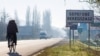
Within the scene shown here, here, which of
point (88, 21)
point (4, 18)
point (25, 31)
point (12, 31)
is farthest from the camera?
point (25, 31)

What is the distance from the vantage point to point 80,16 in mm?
28078

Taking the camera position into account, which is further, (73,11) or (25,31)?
(25,31)

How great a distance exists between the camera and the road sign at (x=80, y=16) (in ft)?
91.8

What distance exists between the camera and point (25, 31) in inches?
6860

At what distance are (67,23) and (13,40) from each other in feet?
19.8

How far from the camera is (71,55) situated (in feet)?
78.3

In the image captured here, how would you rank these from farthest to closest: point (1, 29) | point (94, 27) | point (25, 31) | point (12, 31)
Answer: point (25, 31)
point (1, 29)
point (94, 27)
point (12, 31)

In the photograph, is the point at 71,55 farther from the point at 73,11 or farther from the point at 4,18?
the point at 4,18

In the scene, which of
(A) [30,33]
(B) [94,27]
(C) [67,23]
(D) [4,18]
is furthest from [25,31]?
(C) [67,23]

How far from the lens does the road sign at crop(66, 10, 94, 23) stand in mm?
27994

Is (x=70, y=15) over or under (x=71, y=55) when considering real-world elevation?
over

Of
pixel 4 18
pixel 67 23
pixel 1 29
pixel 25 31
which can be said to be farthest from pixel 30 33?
pixel 67 23

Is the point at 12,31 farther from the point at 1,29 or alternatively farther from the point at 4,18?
the point at 4,18

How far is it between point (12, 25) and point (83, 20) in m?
6.18
